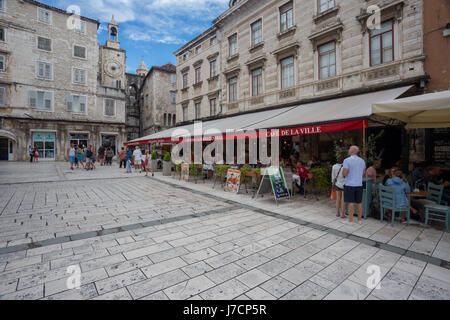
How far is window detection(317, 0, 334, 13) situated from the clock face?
100 feet

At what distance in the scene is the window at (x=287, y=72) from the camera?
1239 centimetres

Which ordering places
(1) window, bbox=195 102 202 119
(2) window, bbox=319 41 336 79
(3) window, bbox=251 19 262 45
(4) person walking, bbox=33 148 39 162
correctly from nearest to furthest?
(2) window, bbox=319 41 336 79
(3) window, bbox=251 19 262 45
(1) window, bbox=195 102 202 119
(4) person walking, bbox=33 148 39 162

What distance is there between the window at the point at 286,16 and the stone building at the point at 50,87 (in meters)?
22.3

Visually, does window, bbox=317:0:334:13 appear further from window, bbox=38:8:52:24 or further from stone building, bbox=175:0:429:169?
window, bbox=38:8:52:24

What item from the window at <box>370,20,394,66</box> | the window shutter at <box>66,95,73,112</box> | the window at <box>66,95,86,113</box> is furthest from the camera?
the window at <box>66,95,86,113</box>

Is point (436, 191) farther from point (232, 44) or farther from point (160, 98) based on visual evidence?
point (160, 98)

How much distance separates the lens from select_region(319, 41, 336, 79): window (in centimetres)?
1066

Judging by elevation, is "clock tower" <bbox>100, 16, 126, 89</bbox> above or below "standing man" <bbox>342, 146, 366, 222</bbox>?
above

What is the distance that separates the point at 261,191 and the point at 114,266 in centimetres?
492

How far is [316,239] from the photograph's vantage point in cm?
413

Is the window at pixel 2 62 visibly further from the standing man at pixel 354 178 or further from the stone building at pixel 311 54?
the standing man at pixel 354 178

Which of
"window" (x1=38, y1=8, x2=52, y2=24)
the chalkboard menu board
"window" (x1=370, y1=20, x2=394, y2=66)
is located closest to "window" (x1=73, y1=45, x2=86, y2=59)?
"window" (x1=38, y1=8, x2=52, y2=24)
